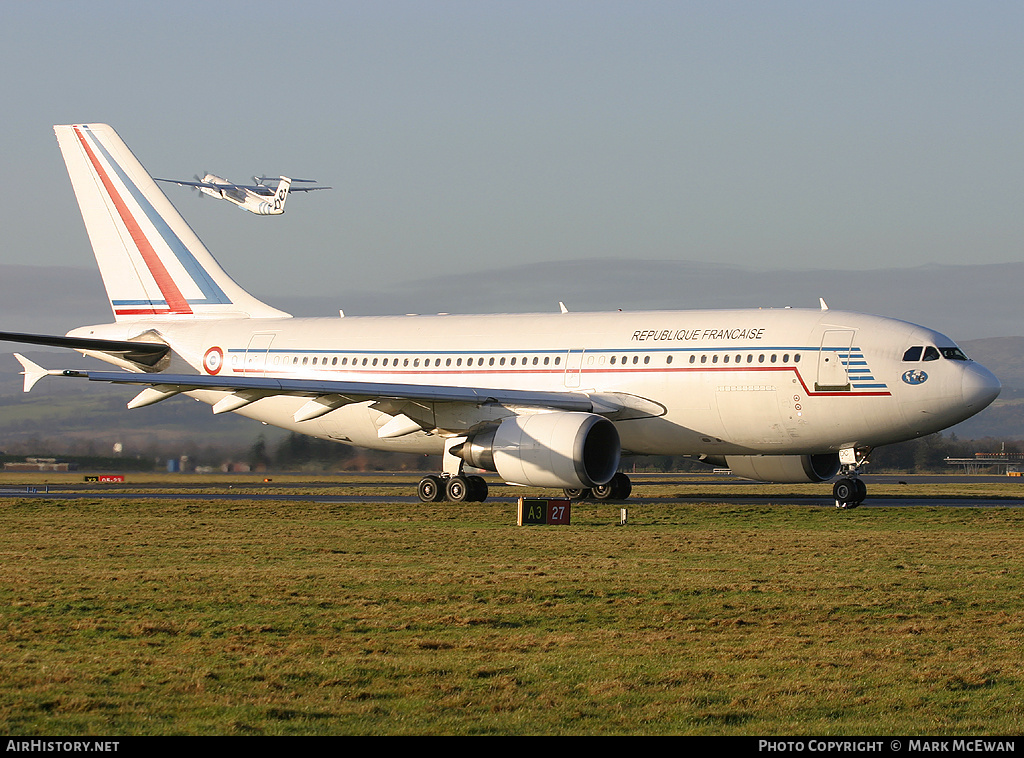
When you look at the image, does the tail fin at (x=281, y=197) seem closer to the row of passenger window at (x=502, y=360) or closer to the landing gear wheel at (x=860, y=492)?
the row of passenger window at (x=502, y=360)

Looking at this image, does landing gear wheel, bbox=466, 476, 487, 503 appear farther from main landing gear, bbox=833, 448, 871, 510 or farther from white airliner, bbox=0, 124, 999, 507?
main landing gear, bbox=833, 448, 871, 510

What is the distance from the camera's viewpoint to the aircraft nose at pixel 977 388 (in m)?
28.5

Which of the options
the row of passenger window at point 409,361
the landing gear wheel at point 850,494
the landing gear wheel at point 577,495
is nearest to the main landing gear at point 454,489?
the landing gear wheel at point 577,495

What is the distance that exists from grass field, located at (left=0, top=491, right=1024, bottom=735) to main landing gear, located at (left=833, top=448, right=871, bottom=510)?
7.47m

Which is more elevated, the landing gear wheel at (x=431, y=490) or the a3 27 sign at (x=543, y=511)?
the landing gear wheel at (x=431, y=490)

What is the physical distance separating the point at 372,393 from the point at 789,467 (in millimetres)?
11084

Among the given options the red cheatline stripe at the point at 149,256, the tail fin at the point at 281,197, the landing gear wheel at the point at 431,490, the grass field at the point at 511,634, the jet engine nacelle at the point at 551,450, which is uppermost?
the tail fin at the point at 281,197

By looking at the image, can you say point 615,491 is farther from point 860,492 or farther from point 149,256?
point 149,256

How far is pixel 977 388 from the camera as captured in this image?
28.5 metres

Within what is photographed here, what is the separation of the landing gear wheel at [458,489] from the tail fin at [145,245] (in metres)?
9.98

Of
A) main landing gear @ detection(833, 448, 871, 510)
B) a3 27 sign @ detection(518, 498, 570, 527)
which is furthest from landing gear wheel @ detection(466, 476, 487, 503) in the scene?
main landing gear @ detection(833, 448, 871, 510)

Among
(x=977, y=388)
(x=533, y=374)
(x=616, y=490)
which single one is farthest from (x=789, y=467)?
(x=533, y=374)

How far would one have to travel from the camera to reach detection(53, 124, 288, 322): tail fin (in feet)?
129
